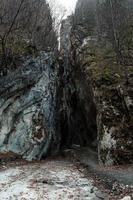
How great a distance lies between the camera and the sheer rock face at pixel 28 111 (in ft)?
94.0

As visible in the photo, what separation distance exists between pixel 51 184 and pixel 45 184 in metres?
0.33

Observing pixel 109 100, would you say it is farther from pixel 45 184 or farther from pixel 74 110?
pixel 74 110

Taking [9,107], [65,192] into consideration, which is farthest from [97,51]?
[65,192]

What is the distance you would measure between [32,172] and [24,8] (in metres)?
24.1

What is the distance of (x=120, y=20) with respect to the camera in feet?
134

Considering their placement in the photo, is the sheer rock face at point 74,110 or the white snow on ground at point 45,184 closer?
the white snow on ground at point 45,184

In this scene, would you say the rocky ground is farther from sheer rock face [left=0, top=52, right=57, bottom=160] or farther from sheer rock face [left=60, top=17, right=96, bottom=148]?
sheer rock face [left=60, top=17, right=96, bottom=148]

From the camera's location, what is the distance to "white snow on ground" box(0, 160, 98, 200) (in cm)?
1780

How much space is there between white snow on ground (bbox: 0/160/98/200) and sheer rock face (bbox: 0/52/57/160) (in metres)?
3.75

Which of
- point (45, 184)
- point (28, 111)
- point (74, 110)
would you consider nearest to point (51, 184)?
point (45, 184)

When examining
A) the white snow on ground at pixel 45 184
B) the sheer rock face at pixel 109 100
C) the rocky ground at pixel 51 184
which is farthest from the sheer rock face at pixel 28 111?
the sheer rock face at pixel 109 100

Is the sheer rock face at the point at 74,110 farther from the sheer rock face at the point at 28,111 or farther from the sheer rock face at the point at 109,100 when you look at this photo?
the sheer rock face at the point at 28,111

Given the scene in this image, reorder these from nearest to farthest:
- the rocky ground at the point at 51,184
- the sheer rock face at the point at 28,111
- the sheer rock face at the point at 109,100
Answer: the rocky ground at the point at 51,184, the sheer rock face at the point at 109,100, the sheer rock face at the point at 28,111

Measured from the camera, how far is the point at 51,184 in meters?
19.8
